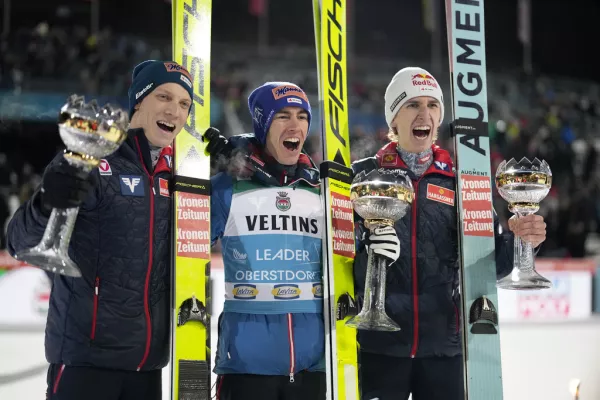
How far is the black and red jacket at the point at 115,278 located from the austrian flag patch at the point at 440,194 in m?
0.99

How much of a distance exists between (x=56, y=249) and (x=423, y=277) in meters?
1.28

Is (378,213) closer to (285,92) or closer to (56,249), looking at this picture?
(285,92)

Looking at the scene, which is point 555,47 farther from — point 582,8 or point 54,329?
point 54,329

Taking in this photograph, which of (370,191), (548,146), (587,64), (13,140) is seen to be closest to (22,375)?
(370,191)

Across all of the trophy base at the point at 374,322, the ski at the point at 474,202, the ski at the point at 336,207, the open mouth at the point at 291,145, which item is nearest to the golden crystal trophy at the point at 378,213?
the trophy base at the point at 374,322

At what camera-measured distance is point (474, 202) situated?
2.76 meters

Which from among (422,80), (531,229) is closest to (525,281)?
(531,229)

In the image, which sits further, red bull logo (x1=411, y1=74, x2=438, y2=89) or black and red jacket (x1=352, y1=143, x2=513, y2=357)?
red bull logo (x1=411, y1=74, x2=438, y2=89)

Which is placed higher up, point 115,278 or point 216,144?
point 216,144

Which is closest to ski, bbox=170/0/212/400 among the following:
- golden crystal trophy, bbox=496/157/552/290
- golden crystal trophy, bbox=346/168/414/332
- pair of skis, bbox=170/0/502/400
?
pair of skis, bbox=170/0/502/400

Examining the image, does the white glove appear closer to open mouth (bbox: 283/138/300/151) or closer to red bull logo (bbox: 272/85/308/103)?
open mouth (bbox: 283/138/300/151)

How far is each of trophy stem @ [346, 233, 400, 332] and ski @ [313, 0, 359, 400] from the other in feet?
0.48

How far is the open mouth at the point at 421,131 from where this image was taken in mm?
2750

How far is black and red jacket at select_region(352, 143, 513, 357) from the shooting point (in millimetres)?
2617
